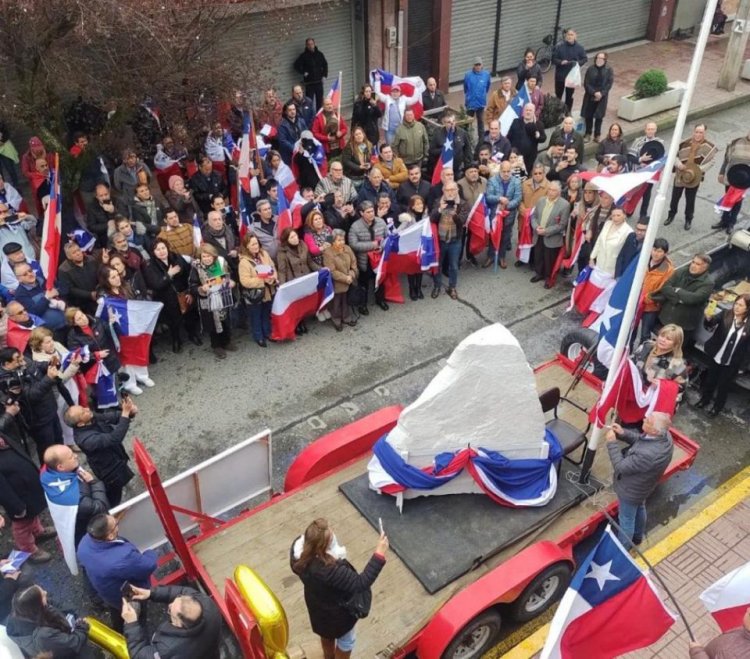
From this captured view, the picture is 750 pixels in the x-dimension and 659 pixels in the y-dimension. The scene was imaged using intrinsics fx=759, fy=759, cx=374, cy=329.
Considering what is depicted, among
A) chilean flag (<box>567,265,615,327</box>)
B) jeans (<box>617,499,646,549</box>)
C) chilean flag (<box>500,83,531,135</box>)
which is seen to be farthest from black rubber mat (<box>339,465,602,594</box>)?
chilean flag (<box>500,83,531,135</box>)

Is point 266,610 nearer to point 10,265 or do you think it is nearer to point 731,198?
point 10,265

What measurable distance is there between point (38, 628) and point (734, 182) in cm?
1088

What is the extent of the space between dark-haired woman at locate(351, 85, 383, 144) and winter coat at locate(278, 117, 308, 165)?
1304 millimetres

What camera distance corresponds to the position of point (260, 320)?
954 centimetres

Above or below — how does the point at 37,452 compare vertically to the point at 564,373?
below

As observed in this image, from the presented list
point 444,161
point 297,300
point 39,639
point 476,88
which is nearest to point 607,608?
point 39,639

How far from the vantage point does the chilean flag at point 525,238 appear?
1074 cm

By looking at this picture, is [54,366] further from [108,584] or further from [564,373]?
[564,373]

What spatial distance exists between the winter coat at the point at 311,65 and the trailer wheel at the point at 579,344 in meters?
8.48

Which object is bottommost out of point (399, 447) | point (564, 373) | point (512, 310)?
point (512, 310)

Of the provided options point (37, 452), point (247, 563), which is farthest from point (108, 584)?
point (37, 452)

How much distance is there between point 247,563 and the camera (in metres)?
6.09

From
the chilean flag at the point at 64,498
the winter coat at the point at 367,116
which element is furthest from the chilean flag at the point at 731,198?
the chilean flag at the point at 64,498

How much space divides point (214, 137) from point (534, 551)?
8063 millimetres
